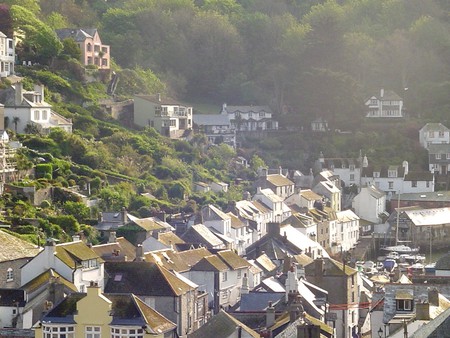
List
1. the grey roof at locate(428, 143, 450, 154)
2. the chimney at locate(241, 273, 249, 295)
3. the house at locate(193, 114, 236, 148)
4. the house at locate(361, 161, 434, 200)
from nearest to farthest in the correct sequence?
the chimney at locate(241, 273, 249, 295), the house at locate(361, 161, 434, 200), the house at locate(193, 114, 236, 148), the grey roof at locate(428, 143, 450, 154)

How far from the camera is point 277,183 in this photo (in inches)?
3388

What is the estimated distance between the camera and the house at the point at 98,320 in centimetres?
3631

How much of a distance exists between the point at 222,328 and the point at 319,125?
222 feet

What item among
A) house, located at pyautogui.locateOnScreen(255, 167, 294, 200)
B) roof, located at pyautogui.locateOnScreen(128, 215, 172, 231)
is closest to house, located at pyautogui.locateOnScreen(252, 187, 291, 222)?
house, located at pyautogui.locateOnScreen(255, 167, 294, 200)

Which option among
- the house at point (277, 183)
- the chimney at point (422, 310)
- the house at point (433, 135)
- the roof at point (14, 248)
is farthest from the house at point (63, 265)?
the house at point (433, 135)

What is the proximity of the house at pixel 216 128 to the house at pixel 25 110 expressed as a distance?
71.6ft

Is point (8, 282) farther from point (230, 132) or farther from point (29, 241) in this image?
point (230, 132)

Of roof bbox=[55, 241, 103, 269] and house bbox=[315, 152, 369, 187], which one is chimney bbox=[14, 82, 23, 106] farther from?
house bbox=[315, 152, 369, 187]

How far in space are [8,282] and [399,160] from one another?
2232 inches

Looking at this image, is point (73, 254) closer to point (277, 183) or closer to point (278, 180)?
point (277, 183)

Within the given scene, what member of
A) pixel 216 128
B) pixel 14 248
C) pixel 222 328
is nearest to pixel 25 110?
pixel 14 248

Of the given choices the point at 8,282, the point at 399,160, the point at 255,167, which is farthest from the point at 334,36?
the point at 8,282

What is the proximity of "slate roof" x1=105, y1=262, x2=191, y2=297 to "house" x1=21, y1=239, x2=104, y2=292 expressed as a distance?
3.89 ft

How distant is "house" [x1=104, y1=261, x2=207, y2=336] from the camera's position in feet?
155
